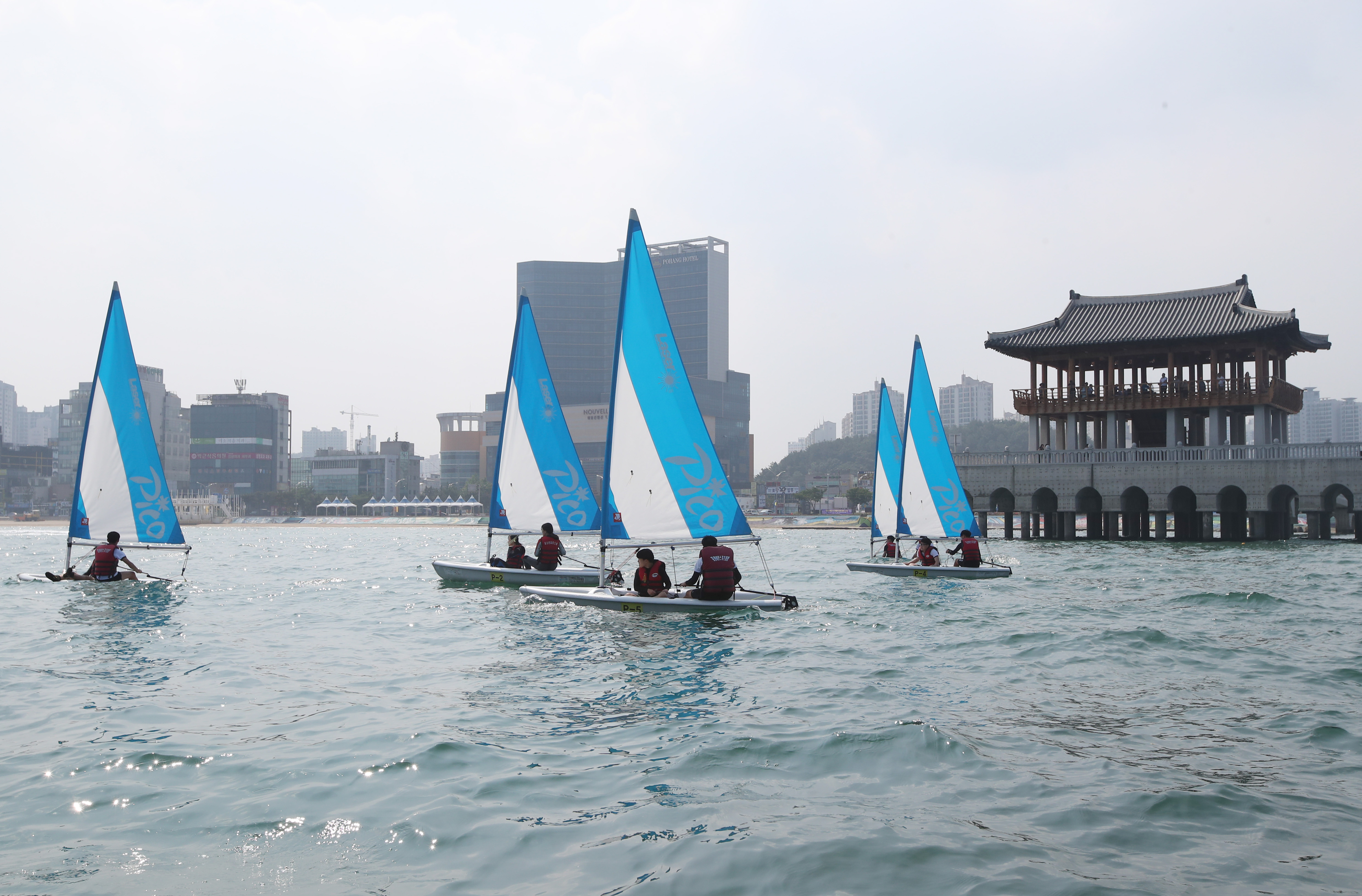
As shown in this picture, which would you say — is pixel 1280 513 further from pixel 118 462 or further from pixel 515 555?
pixel 118 462

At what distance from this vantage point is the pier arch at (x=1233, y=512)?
138 ft

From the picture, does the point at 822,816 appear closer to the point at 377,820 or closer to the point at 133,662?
the point at 377,820

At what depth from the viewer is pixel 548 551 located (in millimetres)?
21812

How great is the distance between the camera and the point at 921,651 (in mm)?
14094

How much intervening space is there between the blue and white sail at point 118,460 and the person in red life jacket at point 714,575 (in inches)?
535

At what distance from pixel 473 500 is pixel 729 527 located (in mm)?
153807

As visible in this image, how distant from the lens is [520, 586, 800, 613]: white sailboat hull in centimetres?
1645

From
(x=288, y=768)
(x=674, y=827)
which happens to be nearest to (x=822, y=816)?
(x=674, y=827)

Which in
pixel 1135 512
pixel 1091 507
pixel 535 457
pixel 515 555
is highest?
pixel 535 457

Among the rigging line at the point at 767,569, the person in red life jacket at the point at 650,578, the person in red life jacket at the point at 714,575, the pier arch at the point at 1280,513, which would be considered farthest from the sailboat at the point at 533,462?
the pier arch at the point at 1280,513

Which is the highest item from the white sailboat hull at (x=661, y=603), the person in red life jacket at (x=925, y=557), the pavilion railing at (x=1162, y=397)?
the pavilion railing at (x=1162, y=397)

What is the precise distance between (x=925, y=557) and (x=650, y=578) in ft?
34.2

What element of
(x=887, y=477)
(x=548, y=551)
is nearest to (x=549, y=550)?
(x=548, y=551)

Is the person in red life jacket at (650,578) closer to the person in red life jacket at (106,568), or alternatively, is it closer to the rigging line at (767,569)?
the rigging line at (767,569)
